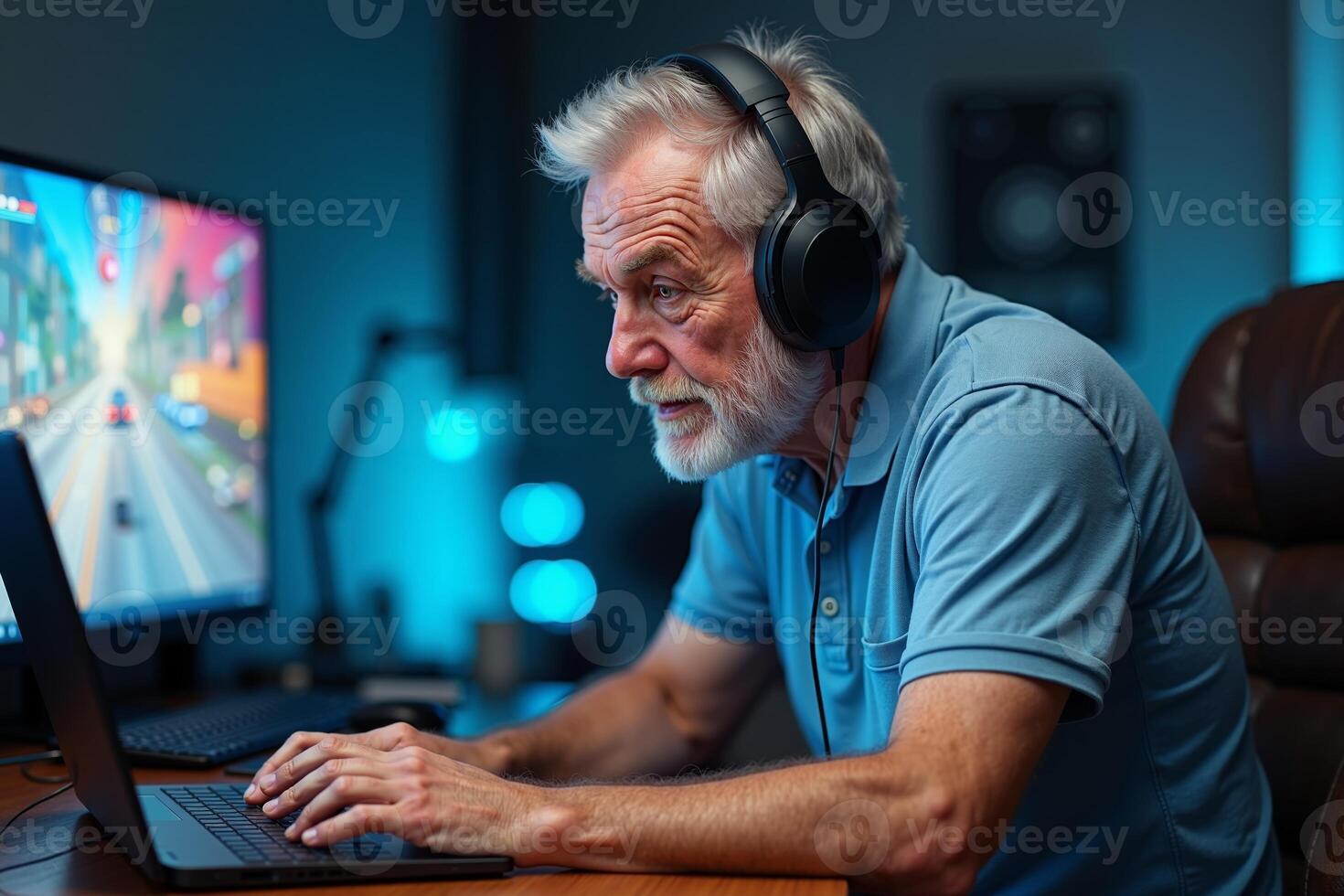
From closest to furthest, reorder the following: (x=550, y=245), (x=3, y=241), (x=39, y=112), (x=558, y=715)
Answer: (x=3, y=241)
(x=558, y=715)
(x=39, y=112)
(x=550, y=245)

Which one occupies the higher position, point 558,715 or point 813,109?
point 813,109

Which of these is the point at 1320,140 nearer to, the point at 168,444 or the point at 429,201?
the point at 429,201

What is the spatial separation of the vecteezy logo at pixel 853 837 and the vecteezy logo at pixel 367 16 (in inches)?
67.6

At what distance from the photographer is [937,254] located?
2701 millimetres

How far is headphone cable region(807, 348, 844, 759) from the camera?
1.11 metres

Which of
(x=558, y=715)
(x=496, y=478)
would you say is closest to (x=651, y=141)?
(x=558, y=715)

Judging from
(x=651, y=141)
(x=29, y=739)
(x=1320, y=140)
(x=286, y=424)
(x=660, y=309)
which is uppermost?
Result: (x=1320, y=140)

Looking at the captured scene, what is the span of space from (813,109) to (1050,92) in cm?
174

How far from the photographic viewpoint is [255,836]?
81cm

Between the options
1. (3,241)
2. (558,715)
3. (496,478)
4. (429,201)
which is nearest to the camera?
(3,241)
